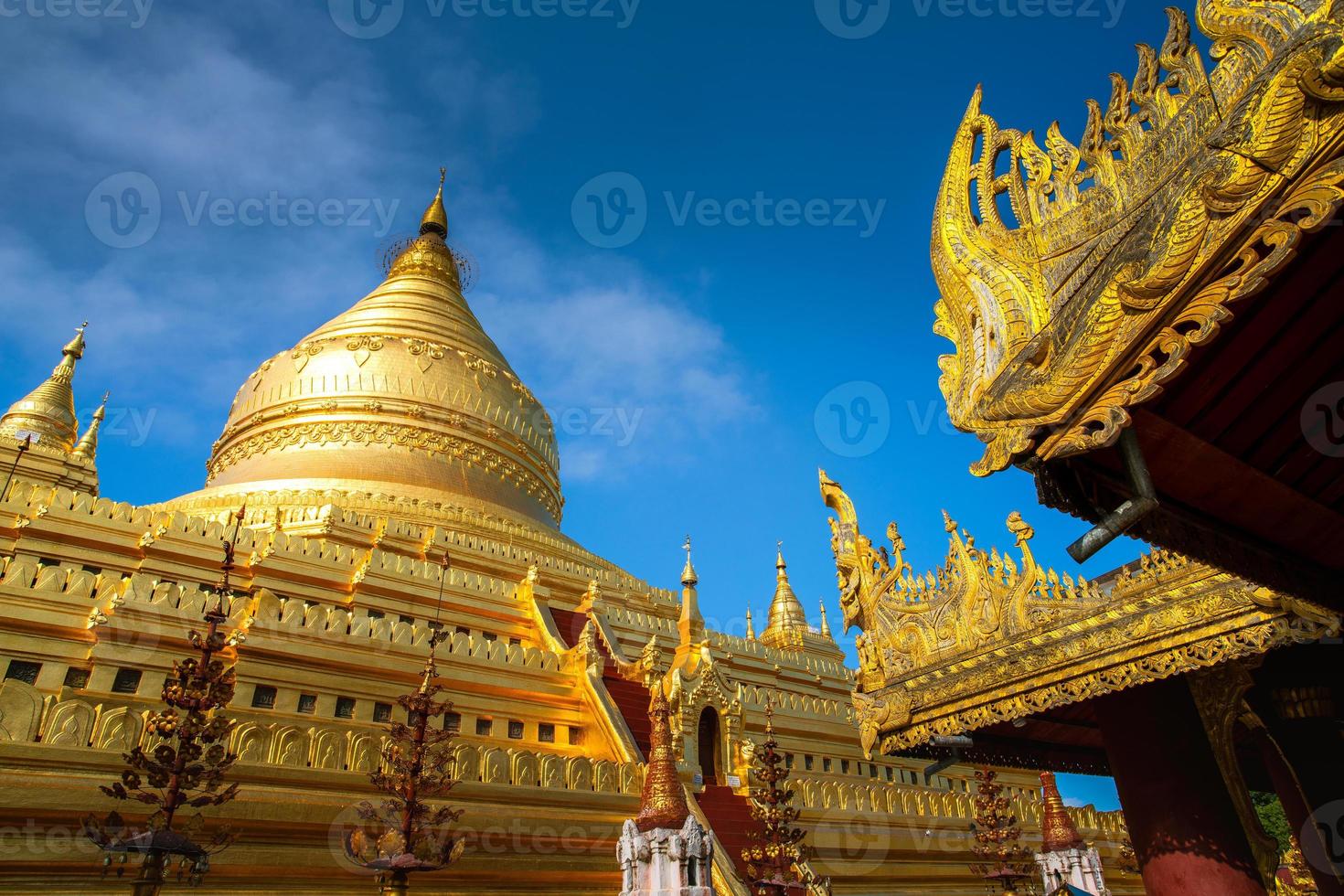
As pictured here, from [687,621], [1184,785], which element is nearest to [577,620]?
[687,621]

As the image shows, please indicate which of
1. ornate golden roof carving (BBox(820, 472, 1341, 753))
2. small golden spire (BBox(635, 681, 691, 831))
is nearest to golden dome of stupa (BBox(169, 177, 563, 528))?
small golden spire (BBox(635, 681, 691, 831))

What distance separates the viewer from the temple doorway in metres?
14.4

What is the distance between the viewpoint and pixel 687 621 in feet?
56.4

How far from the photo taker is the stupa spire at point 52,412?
2614 centimetres

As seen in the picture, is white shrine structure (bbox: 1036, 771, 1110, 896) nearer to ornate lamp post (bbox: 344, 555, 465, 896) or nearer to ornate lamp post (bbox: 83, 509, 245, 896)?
ornate lamp post (bbox: 344, 555, 465, 896)

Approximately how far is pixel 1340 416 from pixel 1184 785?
11.5 feet

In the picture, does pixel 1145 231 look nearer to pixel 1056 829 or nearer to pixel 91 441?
pixel 1056 829

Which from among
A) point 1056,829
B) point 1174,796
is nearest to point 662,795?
point 1174,796

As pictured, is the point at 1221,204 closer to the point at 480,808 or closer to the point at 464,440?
the point at 480,808

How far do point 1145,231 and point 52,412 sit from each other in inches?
1306

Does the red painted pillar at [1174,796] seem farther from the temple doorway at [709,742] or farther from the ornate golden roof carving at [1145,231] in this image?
the temple doorway at [709,742]

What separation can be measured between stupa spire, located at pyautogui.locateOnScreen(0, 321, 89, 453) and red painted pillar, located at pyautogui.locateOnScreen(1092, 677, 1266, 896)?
29943 mm

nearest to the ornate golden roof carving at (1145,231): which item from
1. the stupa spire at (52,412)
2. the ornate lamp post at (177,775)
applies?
the ornate lamp post at (177,775)

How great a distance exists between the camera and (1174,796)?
218 inches
